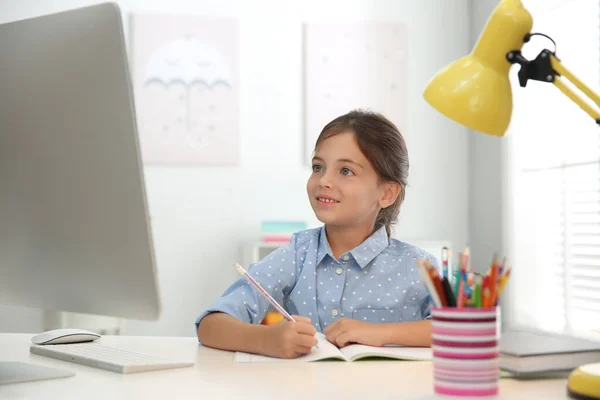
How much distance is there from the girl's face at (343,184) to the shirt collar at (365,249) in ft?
0.17

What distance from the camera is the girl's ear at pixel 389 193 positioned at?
166cm

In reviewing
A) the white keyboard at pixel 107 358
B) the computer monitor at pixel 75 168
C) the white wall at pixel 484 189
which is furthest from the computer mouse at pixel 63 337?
the white wall at pixel 484 189

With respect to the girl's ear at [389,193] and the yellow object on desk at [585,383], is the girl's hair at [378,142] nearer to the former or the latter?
the girl's ear at [389,193]

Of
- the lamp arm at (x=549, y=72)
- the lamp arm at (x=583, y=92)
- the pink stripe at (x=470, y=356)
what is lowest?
the pink stripe at (x=470, y=356)

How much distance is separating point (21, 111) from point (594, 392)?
0.72 meters

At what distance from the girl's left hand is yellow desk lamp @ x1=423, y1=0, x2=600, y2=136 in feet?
1.37

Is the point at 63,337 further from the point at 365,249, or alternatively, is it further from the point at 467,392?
the point at 467,392

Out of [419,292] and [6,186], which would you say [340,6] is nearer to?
[419,292]

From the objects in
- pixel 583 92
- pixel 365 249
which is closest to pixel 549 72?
pixel 583 92

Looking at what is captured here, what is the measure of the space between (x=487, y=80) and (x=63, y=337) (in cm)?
83

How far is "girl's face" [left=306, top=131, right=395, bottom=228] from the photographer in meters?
1.55

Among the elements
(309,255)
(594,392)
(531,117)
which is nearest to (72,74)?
(594,392)

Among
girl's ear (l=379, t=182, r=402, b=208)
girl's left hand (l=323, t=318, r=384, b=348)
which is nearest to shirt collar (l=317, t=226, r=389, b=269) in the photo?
girl's ear (l=379, t=182, r=402, b=208)

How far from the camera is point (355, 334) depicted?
119 cm
